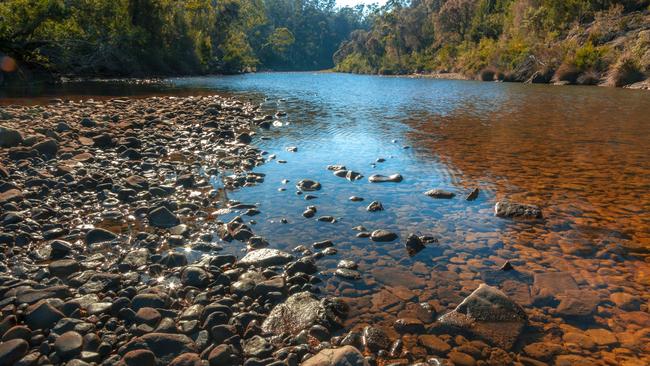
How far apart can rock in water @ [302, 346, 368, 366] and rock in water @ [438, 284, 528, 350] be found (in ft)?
4.12

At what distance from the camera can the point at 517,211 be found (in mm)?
7906

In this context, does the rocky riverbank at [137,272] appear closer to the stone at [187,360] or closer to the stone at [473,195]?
the stone at [187,360]

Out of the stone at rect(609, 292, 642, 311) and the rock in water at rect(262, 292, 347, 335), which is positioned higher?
the stone at rect(609, 292, 642, 311)

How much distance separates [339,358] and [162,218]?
4482 mm

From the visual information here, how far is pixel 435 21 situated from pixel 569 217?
94762mm

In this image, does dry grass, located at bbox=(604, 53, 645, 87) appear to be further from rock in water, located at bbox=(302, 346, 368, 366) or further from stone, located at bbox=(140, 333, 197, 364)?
stone, located at bbox=(140, 333, 197, 364)

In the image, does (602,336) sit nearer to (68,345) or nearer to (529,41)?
(68,345)

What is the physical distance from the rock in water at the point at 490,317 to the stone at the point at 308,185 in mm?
4996

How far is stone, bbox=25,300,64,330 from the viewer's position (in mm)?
4258

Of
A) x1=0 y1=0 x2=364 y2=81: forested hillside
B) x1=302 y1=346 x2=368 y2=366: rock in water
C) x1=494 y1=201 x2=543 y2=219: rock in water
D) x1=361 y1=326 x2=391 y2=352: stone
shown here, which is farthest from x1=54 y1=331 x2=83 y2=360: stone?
x1=0 y1=0 x2=364 y2=81: forested hillside

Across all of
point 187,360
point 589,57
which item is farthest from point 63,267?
point 589,57

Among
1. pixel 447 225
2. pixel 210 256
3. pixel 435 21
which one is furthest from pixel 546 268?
pixel 435 21

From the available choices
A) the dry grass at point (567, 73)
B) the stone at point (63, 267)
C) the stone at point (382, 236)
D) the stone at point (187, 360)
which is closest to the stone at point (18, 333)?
the stone at point (63, 267)

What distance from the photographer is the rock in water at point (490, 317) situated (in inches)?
→ 178
